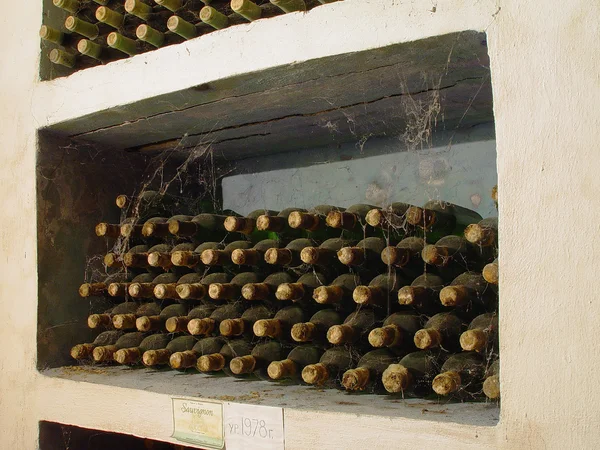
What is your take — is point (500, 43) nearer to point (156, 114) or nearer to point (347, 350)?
point (347, 350)

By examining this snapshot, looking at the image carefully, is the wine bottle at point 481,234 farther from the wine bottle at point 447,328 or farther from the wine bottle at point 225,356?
the wine bottle at point 225,356

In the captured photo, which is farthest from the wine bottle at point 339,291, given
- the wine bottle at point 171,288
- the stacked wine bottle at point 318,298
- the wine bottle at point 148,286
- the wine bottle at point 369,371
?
the wine bottle at point 148,286

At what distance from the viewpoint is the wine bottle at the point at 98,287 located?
1.43 m

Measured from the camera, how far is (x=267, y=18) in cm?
107

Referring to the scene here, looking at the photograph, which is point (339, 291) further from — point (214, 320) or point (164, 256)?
point (164, 256)

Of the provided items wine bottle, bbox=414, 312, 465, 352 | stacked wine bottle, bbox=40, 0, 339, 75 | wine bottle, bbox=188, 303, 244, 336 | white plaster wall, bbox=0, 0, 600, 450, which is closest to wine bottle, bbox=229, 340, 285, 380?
wine bottle, bbox=188, 303, 244, 336

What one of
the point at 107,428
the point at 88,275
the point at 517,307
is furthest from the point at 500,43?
the point at 88,275

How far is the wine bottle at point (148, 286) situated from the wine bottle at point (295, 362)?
0.40 m

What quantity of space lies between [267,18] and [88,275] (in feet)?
2.72

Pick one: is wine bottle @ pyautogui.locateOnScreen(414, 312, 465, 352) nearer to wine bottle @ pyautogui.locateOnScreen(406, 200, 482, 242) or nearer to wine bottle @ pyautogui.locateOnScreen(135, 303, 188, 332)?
wine bottle @ pyautogui.locateOnScreen(406, 200, 482, 242)

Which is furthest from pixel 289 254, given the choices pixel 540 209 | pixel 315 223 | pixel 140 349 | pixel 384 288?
pixel 540 209

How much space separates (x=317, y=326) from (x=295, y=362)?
8cm

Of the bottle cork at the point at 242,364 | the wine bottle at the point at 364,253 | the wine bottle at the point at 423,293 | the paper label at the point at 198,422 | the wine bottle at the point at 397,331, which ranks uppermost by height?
the wine bottle at the point at 364,253

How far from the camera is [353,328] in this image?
105cm
